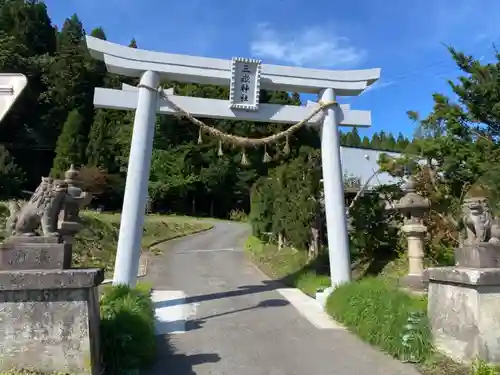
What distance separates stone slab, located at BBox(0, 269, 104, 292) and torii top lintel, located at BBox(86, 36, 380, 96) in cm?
593

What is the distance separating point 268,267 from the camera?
1518cm

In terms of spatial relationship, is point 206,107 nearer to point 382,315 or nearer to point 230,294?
point 230,294

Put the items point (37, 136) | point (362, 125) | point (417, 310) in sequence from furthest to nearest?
point (37, 136)
point (362, 125)
point (417, 310)

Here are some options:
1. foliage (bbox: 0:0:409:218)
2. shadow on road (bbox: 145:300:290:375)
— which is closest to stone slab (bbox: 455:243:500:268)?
shadow on road (bbox: 145:300:290:375)

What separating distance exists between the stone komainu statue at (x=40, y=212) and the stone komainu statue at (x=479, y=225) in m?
5.21

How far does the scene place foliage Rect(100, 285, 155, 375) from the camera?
5039mm

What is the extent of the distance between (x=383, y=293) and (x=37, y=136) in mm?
34245

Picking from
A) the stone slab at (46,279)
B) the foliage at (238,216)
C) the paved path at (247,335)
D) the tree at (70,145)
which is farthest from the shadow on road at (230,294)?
the foliage at (238,216)

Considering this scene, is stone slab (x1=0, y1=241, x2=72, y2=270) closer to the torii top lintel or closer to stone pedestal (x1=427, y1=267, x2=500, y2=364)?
stone pedestal (x1=427, y1=267, x2=500, y2=364)

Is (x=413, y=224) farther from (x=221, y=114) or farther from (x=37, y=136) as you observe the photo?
(x=37, y=136)

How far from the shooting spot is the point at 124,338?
5.12 m

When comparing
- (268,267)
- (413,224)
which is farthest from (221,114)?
(268,267)

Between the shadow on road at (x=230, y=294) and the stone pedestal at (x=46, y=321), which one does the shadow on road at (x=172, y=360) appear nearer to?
the stone pedestal at (x=46, y=321)

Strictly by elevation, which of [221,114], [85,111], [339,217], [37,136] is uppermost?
[85,111]
